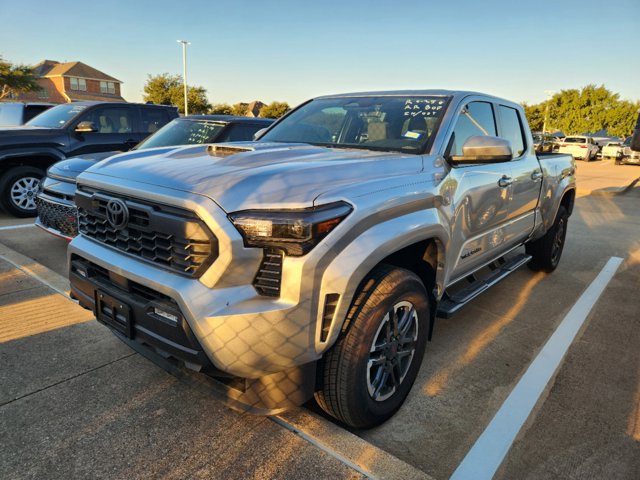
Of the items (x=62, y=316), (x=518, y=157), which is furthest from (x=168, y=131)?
(x=518, y=157)

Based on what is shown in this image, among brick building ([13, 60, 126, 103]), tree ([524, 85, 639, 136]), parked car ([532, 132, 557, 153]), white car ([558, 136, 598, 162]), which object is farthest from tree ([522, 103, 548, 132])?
Result: brick building ([13, 60, 126, 103])

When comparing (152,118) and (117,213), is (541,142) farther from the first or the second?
(117,213)

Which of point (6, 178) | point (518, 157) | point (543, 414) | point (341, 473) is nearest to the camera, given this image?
point (341, 473)

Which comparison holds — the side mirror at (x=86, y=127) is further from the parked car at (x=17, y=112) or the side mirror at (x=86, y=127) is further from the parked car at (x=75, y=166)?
the parked car at (x=17, y=112)

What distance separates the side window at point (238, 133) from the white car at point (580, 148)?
2893cm

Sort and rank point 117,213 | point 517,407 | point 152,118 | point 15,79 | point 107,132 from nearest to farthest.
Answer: point 117,213 < point 517,407 < point 107,132 < point 152,118 < point 15,79

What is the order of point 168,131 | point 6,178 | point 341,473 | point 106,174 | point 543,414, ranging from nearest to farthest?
point 341,473 < point 106,174 < point 543,414 < point 168,131 < point 6,178

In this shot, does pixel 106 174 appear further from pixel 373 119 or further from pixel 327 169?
pixel 373 119

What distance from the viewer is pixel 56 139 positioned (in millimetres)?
7227

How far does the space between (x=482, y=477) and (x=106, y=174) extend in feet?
8.03

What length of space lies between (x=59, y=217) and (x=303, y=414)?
3.90 meters

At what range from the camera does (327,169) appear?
89.7 inches

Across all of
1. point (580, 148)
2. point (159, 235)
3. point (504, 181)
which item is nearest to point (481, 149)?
point (504, 181)

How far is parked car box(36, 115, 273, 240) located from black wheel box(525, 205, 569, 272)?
414 cm
